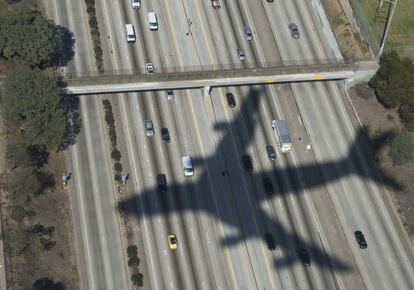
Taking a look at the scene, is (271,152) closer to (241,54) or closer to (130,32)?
(241,54)

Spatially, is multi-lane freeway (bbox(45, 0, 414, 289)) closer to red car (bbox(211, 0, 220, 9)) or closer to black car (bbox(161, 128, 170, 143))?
black car (bbox(161, 128, 170, 143))

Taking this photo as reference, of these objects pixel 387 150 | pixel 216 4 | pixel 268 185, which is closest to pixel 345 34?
pixel 216 4

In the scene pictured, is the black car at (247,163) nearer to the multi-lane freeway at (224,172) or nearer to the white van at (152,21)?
the multi-lane freeway at (224,172)

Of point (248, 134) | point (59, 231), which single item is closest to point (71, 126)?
point (59, 231)

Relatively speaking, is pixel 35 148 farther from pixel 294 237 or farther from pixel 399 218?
pixel 399 218

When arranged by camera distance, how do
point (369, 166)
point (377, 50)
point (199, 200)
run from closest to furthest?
point (199, 200), point (369, 166), point (377, 50)

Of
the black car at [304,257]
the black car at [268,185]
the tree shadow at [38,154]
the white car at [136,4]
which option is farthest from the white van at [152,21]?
the black car at [304,257]

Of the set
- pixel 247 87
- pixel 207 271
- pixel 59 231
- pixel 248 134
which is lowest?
pixel 207 271
